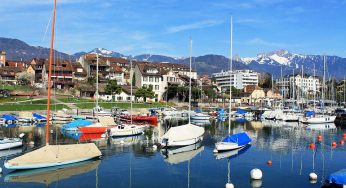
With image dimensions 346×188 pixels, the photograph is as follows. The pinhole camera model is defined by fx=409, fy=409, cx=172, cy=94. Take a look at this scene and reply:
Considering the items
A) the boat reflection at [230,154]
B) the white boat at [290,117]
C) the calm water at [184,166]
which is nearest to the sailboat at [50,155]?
the calm water at [184,166]

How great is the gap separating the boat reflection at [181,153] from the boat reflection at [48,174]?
898 cm

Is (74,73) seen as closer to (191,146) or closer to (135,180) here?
(191,146)

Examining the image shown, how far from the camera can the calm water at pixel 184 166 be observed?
33.6 meters

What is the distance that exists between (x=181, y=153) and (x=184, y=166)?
6356 mm

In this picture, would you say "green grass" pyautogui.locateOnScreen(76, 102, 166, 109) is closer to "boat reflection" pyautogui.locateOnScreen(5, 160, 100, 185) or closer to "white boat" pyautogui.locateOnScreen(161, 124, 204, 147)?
"white boat" pyautogui.locateOnScreen(161, 124, 204, 147)

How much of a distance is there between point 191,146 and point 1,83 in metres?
90.1

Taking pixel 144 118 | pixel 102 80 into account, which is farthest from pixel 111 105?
pixel 102 80

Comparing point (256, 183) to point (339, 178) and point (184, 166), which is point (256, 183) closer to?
point (339, 178)

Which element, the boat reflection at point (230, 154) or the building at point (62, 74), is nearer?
the boat reflection at point (230, 154)

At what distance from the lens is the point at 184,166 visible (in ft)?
132

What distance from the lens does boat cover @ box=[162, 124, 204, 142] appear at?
48.3m

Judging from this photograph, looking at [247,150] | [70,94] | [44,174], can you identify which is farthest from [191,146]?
[70,94]

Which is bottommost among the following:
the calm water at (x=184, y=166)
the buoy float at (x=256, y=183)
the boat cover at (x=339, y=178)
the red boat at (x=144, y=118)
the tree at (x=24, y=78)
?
the buoy float at (x=256, y=183)

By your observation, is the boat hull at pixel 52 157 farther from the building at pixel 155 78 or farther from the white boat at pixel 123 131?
the building at pixel 155 78
